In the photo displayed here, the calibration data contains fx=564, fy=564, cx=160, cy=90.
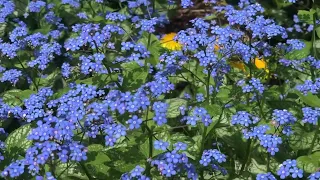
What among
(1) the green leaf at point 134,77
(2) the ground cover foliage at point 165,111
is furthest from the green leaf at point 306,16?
(1) the green leaf at point 134,77

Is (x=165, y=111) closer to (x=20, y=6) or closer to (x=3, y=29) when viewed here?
(x=3, y=29)

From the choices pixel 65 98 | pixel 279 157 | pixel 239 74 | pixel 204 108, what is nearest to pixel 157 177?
pixel 204 108

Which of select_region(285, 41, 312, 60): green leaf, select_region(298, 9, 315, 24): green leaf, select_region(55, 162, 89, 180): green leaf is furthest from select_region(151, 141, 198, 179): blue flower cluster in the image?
select_region(298, 9, 315, 24): green leaf

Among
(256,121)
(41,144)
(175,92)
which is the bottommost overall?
(175,92)

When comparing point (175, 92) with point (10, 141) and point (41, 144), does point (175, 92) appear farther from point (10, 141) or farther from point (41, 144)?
point (41, 144)

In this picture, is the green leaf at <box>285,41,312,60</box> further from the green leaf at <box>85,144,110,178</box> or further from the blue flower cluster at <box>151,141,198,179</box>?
the green leaf at <box>85,144,110,178</box>
